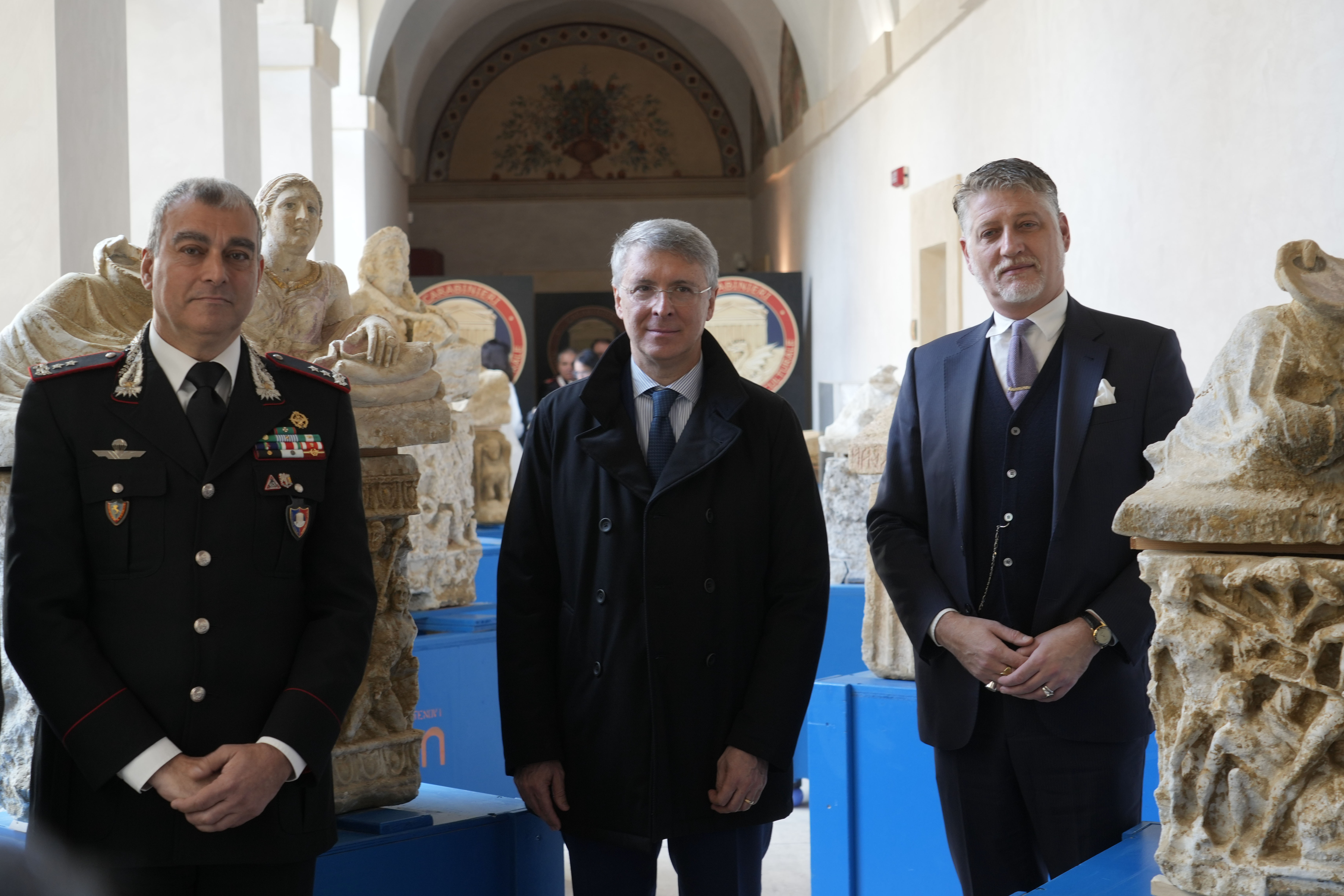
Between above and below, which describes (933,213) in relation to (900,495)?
above

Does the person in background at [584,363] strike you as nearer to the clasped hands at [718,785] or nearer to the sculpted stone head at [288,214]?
the sculpted stone head at [288,214]

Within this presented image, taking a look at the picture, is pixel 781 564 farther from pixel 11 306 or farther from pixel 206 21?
pixel 206 21

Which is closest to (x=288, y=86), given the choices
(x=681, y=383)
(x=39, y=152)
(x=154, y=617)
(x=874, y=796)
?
(x=39, y=152)

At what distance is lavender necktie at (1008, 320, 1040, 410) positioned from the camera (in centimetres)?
261

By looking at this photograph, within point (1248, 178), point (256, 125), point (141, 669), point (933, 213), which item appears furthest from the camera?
point (933, 213)

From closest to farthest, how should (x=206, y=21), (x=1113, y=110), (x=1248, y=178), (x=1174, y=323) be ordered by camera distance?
1. (x=1248, y=178)
2. (x=1174, y=323)
3. (x=1113, y=110)
4. (x=206, y=21)

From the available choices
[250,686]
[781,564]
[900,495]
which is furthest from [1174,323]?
[250,686]

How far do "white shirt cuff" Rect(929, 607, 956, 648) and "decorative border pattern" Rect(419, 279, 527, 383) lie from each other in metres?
8.68

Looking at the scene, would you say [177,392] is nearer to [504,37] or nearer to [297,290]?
[297,290]

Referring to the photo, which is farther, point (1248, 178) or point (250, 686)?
point (1248, 178)

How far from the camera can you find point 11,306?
502 cm

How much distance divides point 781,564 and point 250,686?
1.00 m

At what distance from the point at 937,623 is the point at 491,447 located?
237 inches

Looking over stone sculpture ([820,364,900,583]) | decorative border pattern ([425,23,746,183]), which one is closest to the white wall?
stone sculpture ([820,364,900,583])
